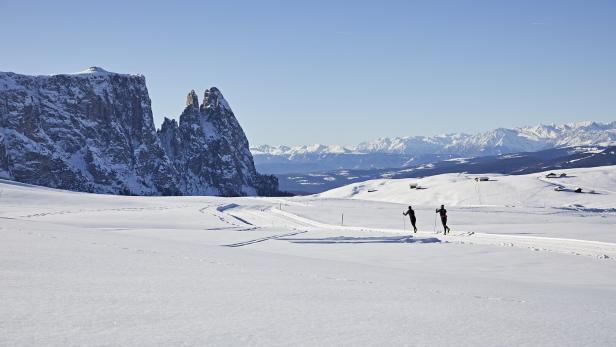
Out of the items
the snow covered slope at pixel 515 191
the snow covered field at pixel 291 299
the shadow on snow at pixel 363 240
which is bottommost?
the shadow on snow at pixel 363 240

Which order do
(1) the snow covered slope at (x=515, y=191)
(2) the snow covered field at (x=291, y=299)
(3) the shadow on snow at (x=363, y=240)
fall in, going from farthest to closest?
(1) the snow covered slope at (x=515, y=191), (3) the shadow on snow at (x=363, y=240), (2) the snow covered field at (x=291, y=299)

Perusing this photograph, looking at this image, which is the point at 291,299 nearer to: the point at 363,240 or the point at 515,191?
the point at 363,240

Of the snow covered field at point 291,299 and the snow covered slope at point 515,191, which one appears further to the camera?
the snow covered slope at point 515,191

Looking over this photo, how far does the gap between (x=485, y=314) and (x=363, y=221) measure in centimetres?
4121

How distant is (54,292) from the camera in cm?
806

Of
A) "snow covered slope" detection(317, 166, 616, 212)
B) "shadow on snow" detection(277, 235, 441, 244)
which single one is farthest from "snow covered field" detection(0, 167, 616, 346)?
"snow covered slope" detection(317, 166, 616, 212)

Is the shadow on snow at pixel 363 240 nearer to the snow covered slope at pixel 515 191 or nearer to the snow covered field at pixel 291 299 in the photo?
the snow covered field at pixel 291 299

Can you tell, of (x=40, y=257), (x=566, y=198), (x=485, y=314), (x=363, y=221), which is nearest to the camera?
(x=485, y=314)

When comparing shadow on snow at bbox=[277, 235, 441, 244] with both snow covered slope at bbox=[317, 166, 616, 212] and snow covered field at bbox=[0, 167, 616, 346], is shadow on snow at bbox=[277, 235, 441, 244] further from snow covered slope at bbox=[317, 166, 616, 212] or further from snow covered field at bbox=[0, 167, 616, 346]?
snow covered slope at bbox=[317, 166, 616, 212]

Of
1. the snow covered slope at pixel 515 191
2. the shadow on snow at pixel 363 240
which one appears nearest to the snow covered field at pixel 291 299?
the shadow on snow at pixel 363 240

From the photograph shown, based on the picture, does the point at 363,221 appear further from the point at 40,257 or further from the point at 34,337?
the point at 34,337

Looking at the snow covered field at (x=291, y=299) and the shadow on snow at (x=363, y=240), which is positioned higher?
the snow covered field at (x=291, y=299)

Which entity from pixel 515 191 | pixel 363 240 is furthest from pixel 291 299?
pixel 515 191

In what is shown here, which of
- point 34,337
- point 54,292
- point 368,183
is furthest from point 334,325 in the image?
point 368,183
